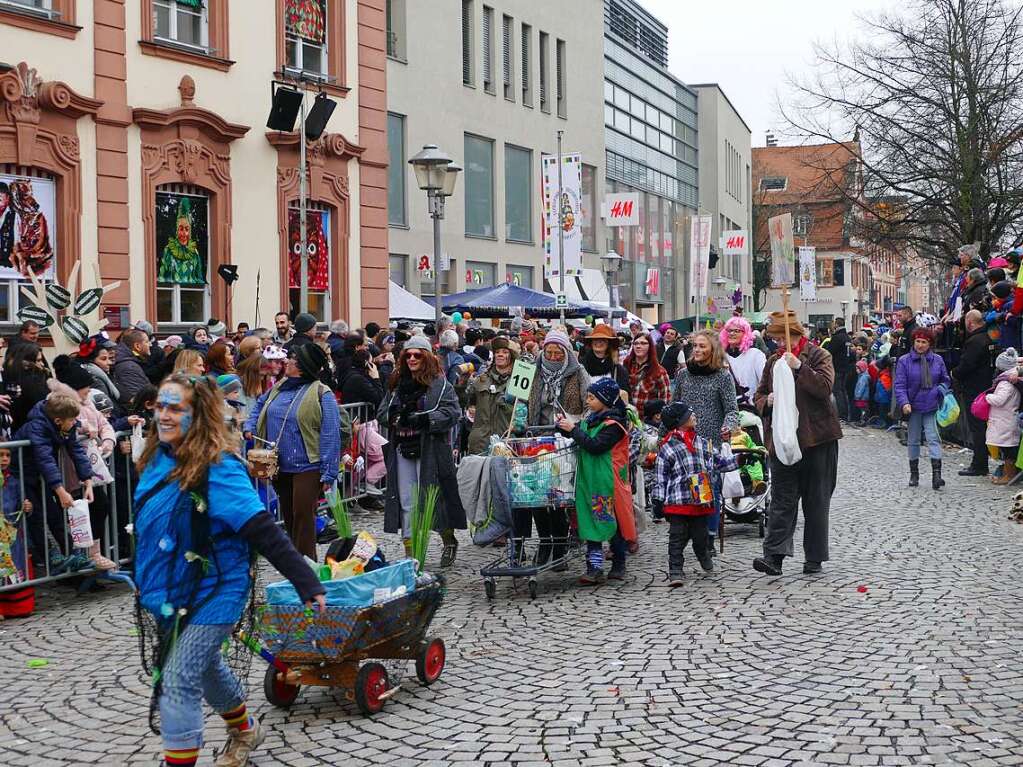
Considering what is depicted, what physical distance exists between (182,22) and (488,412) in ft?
39.4

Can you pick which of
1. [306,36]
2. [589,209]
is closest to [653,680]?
[306,36]

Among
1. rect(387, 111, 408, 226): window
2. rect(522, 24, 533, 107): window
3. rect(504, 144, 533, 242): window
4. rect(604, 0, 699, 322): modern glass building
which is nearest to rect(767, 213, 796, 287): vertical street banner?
rect(387, 111, 408, 226): window

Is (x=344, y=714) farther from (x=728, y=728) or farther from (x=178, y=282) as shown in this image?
(x=178, y=282)

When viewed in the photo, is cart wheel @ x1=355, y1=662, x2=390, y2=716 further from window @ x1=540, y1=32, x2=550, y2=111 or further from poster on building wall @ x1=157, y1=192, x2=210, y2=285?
window @ x1=540, y1=32, x2=550, y2=111

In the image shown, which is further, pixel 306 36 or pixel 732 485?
pixel 306 36

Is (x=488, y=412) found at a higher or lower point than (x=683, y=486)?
higher

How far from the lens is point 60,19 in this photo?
1823cm

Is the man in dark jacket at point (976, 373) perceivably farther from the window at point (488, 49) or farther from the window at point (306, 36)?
the window at point (488, 49)

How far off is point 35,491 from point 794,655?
5271 millimetres

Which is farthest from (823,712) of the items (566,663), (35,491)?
(35,491)

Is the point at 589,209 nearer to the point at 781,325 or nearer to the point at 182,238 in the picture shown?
the point at 182,238

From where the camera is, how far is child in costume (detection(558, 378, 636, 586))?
30.4ft

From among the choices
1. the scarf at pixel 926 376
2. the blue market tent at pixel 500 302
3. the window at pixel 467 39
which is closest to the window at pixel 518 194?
the window at pixel 467 39

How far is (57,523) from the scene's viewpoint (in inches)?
360
